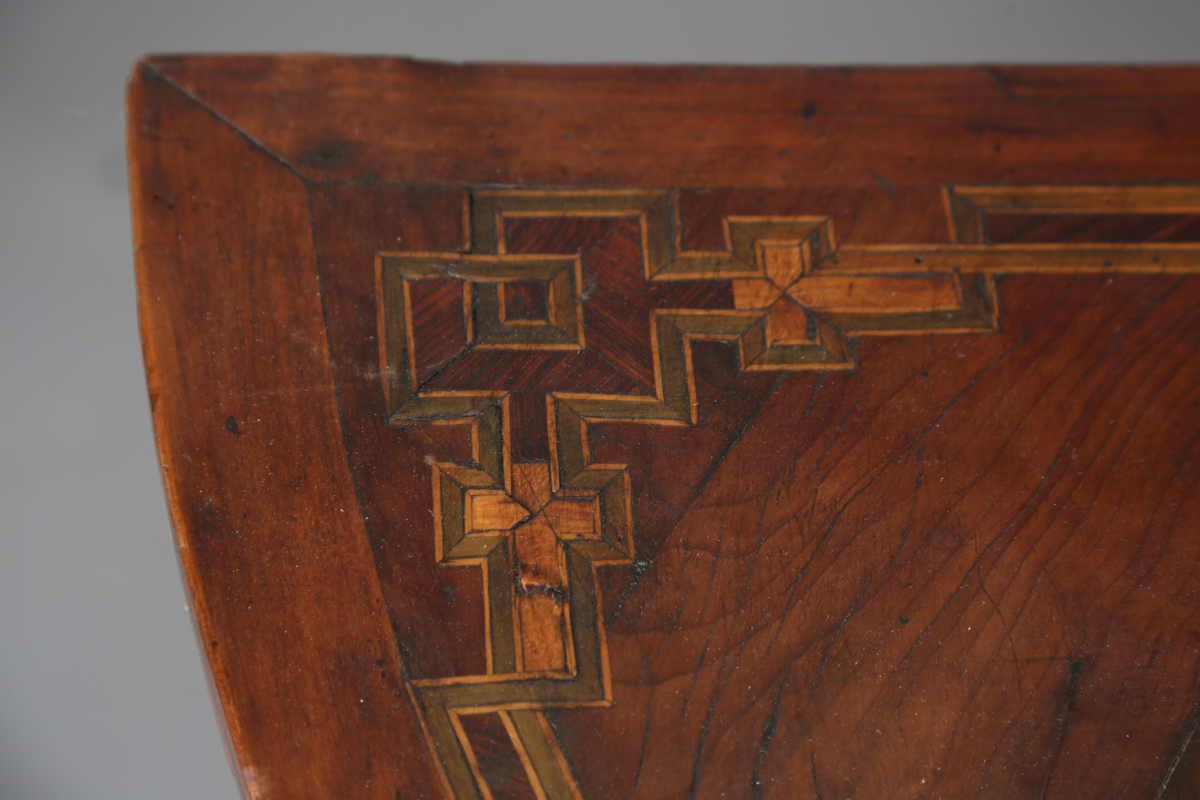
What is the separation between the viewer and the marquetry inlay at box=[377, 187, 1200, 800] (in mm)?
637

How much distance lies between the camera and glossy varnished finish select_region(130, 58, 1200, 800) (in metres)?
0.63

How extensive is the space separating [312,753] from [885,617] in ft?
1.39

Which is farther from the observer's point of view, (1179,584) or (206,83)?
(206,83)

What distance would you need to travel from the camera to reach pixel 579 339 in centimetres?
71

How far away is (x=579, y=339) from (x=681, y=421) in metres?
0.11

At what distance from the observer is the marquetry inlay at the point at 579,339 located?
25.1 inches

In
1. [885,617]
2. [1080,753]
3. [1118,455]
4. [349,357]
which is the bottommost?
[1080,753]

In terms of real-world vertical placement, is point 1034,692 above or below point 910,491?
below

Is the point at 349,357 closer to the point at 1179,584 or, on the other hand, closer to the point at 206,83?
the point at 206,83

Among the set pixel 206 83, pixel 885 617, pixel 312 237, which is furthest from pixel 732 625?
pixel 206 83

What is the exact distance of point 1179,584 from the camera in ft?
2.18

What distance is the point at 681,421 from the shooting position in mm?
691

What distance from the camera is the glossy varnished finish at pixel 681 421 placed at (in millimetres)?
630

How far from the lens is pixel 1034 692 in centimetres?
64
